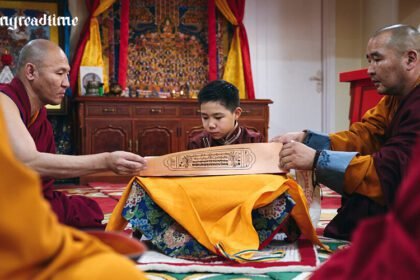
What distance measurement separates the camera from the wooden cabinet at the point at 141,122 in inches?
232

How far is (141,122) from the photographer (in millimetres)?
6062

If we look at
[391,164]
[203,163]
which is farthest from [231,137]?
[391,164]

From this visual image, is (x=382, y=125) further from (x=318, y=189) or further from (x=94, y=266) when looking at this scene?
(x=94, y=266)

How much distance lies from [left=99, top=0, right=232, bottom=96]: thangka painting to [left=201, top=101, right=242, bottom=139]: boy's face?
13.5ft

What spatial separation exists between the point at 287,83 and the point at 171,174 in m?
5.42

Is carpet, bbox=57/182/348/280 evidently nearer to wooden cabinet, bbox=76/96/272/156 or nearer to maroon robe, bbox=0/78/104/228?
maroon robe, bbox=0/78/104/228

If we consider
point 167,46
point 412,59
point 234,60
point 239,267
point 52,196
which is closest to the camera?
point 239,267

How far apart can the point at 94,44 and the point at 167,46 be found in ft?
3.01

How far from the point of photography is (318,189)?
2510mm

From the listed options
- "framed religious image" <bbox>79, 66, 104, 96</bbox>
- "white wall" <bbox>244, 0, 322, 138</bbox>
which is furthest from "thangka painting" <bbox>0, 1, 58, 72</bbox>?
"white wall" <bbox>244, 0, 322, 138</bbox>

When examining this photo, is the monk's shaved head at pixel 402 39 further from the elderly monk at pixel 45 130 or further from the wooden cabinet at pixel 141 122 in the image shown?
the wooden cabinet at pixel 141 122

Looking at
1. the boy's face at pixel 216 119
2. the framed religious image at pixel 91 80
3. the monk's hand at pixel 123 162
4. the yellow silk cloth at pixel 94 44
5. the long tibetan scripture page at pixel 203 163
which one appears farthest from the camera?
the yellow silk cloth at pixel 94 44

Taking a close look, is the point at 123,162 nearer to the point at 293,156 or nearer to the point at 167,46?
the point at 293,156

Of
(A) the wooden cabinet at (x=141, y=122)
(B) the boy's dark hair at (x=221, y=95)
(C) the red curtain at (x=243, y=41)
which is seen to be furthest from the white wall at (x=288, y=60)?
(B) the boy's dark hair at (x=221, y=95)
